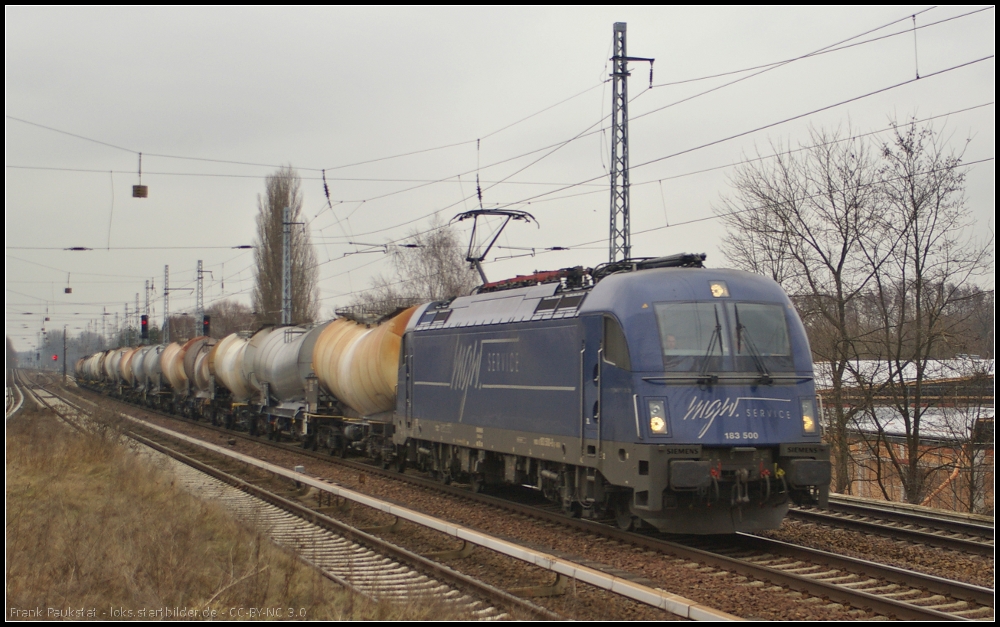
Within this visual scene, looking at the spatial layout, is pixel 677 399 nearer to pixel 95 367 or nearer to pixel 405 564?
pixel 405 564

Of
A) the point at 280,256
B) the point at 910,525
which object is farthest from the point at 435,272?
the point at 910,525

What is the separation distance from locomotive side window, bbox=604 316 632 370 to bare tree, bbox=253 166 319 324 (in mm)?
51013

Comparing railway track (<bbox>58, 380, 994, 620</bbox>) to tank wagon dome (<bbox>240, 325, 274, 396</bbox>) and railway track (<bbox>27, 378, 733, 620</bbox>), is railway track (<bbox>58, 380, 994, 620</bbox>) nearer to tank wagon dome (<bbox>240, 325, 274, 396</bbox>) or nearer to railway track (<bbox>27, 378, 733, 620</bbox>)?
railway track (<bbox>27, 378, 733, 620</bbox>)

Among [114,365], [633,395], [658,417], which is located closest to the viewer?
[658,417]

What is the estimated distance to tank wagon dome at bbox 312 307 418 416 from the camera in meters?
19.6

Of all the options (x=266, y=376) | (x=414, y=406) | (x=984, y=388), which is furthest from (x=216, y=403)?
(x=984, y=388)

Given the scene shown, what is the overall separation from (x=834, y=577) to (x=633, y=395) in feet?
9.50

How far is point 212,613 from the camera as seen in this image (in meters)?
7.28

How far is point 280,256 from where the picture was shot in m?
62.3

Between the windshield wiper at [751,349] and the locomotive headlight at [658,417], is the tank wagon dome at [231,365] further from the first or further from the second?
the windshield wiper at [751,349]

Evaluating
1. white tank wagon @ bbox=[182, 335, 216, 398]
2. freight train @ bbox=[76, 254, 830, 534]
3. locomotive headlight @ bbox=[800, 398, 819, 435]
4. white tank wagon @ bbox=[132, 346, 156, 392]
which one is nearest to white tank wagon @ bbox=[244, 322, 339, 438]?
freight train @ bbox=[76, 254, 830, 534]

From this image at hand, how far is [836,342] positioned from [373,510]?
12422 mm

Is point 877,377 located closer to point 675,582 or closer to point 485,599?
point 675,582

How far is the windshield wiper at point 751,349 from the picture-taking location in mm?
10562
